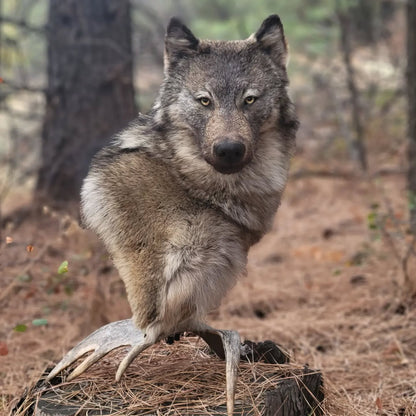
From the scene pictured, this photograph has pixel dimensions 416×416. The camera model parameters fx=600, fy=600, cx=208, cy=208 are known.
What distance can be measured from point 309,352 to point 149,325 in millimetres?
2505

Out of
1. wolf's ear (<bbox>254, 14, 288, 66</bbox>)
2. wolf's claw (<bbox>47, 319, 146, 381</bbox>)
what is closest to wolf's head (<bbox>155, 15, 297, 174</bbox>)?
wolf's ear (<bbox>254, 14, 288, 66</bbox>)

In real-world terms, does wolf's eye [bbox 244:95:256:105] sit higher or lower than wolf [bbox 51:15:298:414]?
higher

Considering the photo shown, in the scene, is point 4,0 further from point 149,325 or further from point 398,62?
point 149,325

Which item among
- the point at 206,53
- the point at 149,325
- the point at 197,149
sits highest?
the point at 206,53

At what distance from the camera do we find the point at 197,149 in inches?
131

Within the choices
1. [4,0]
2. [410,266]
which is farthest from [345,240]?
[4,0]

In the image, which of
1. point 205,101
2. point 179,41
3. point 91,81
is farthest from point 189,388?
point 91,81

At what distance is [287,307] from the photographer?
21.6ft

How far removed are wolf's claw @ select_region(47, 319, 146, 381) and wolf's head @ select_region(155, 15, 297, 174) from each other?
111 centimetres

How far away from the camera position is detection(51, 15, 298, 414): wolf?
3172 mm

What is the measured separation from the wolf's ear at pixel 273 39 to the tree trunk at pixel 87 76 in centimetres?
365

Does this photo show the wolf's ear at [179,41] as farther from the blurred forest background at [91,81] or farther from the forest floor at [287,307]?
the blurred forest background at [91,81]

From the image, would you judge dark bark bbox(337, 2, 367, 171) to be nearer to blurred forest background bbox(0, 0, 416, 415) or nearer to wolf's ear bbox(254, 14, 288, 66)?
blurred forest background bbox(0, 0, 416, 415)

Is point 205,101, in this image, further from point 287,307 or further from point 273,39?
point 287,307
